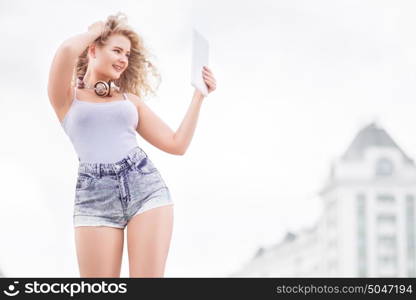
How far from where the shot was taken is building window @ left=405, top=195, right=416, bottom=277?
47.8m

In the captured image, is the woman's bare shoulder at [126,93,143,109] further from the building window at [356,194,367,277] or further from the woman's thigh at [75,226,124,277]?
the building window at [356,194,367,277]

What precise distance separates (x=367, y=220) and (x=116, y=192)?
47.7 m

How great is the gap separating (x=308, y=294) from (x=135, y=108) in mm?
871

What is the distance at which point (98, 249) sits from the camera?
8.47 feet

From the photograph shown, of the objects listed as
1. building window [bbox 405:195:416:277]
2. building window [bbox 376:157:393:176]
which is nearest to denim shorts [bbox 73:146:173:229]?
building window [bbox 405:195:416:277]

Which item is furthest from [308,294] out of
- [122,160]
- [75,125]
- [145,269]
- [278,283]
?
[75,125]

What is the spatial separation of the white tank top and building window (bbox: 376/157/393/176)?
48.6m

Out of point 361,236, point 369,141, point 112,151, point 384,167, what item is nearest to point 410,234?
point 361,236

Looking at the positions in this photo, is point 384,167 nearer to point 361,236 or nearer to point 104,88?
point 361,236

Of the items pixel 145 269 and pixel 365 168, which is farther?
pixel 365 168

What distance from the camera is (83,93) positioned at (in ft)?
9.15

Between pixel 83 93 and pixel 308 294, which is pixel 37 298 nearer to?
pixel 83 93

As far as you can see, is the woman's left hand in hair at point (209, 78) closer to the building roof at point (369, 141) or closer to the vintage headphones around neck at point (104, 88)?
the vintage headphones around neck at point (104, 88)

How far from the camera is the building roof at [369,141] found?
50844 mm
